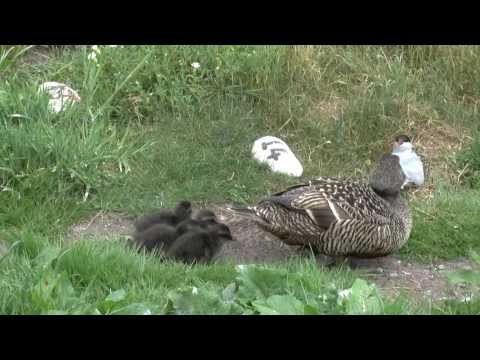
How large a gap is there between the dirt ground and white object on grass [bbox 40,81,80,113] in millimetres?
1253


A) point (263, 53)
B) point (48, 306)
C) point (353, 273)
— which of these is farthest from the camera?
point (263, 53)

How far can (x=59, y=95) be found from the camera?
7723 mm

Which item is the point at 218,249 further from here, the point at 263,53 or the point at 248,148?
the point at 263,53

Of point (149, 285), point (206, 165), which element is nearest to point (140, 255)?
point (149, 285)

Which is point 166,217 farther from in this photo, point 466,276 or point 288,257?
point 466,276

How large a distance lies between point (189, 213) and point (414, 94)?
320cm

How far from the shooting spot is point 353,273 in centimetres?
593

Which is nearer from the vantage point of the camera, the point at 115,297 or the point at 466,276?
the point at 115,297

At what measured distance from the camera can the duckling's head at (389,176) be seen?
21.2ft

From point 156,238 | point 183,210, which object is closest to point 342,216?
point 183,210

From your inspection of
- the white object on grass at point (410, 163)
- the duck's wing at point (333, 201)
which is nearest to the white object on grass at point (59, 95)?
the duck's wing at point (333, 201)

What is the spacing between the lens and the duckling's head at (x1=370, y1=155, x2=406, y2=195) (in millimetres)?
6449

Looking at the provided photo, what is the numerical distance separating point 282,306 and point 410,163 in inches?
154

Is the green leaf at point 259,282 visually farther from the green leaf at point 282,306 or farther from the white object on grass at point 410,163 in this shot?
the white object on grass at point 410,163
